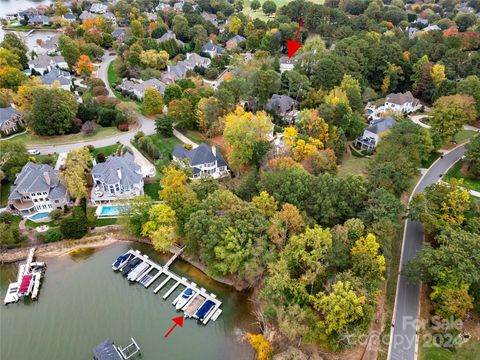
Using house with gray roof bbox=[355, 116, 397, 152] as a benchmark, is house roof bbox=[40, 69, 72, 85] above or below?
above

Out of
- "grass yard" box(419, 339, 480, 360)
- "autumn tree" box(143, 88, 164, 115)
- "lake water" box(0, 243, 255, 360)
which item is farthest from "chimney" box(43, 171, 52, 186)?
"grass yard" box(419, 339, 480, 360)

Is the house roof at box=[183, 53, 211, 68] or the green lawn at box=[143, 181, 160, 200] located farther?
the house roof at box=[183, 53, 211, 68]

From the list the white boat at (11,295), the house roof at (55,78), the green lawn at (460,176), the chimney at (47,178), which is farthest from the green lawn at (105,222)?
the house roof at (55,78)

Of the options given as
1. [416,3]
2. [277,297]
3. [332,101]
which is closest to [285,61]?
[332,101]

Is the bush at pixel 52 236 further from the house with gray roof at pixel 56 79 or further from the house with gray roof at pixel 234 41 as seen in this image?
the house with gray roof at pixel 234 41

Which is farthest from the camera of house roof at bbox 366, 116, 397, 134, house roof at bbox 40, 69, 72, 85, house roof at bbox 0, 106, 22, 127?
house roof at bbox 40, 69, 72, 85

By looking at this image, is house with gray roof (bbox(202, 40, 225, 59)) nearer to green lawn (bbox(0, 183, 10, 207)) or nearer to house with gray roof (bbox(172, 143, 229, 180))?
A: house with gray roof (bbox(172, 143, 229, 180))
